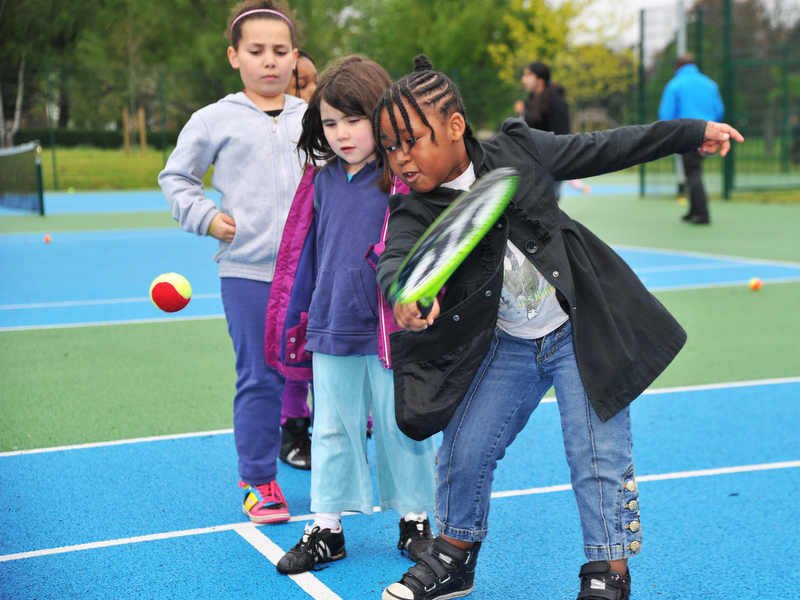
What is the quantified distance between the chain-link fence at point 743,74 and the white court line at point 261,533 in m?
15.9

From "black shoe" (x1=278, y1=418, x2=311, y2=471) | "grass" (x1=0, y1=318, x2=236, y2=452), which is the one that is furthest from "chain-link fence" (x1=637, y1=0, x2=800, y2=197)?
"black shoe" (x1=278, y1=418, x2=311, y2=471)

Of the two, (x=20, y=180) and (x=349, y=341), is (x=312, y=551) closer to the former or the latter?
(x=349, y=341)

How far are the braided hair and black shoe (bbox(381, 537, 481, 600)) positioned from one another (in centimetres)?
128

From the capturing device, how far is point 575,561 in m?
3.18

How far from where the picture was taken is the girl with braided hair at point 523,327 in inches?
99.7

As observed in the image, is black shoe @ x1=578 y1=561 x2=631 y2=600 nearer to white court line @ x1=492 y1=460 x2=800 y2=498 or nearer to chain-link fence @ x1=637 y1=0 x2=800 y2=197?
white court line @ x1=492 y1=460 x2=800 y2=498

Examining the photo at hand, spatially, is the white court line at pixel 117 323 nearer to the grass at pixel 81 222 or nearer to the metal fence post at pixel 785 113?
the grass at pixel 81 222

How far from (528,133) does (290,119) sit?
135 centimetres

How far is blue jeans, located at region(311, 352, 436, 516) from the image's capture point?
3.15 meters

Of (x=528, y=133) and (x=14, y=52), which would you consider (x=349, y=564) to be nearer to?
(x=528, y=133)

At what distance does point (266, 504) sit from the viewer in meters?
3.52

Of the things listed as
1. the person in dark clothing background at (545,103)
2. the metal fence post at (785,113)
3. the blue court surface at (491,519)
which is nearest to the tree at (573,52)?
the metal fence post at (785,113)

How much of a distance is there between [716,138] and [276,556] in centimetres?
214

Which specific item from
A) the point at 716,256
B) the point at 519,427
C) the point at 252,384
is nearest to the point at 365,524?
the point at 252,384
